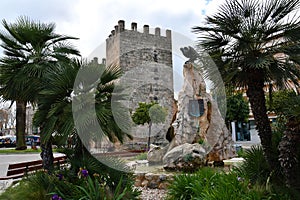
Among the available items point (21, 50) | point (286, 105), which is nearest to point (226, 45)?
point (286, 105)

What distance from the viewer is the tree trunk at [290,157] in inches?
132

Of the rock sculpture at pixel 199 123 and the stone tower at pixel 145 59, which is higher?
the stone tower at pixel 145 59

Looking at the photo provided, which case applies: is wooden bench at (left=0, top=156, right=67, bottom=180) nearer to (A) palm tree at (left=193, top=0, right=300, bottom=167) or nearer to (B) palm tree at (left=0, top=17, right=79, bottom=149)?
(B) palm tree at (left=0, top=17, right=79, bottom=149)

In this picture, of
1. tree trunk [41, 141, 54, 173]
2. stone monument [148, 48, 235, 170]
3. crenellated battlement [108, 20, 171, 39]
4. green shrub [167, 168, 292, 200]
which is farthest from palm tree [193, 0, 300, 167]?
crenellated battlement [108, 20, 171, 39]

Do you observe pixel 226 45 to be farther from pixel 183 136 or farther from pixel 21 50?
pixel 183 136

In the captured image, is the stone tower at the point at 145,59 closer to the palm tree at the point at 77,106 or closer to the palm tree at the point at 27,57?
the palm tree at the point at 27,57

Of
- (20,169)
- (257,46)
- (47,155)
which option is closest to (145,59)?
(20,169)

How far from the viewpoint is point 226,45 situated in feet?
13.5

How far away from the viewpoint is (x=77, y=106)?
3.89 m

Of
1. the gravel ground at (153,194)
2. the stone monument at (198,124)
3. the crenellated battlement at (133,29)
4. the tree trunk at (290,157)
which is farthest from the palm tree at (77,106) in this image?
the crenellated battlement at (133,29)

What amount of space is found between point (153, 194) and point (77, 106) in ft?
9.72

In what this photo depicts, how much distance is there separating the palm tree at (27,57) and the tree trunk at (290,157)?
366 cm

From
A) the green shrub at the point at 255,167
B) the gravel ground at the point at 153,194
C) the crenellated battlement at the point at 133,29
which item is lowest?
the gravel ground at the point at 153,194

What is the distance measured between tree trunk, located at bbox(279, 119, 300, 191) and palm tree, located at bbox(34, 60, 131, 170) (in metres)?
2.28
